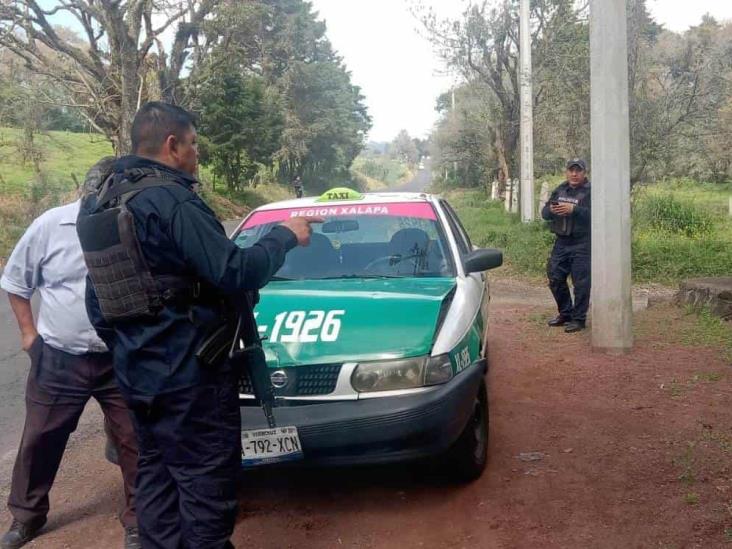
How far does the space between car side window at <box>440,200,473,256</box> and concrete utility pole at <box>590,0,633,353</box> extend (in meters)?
1.56

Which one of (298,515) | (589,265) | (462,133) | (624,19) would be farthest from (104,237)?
(462,133)

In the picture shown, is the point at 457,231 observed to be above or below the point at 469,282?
above

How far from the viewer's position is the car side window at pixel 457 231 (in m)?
5.18

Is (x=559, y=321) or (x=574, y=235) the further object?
(x=559, y=321)

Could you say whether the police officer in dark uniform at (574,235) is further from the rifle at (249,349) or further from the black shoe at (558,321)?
the rifle at (249,349)

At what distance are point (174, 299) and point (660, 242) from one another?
39.2 ft

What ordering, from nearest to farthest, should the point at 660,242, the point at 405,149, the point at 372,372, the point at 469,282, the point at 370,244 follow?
the point at 372,372 → the point at 469,282 → the point at 370,244 → the point at 660,242 → the point at 405,149

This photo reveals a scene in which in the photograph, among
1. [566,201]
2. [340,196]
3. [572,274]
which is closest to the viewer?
[340,196]

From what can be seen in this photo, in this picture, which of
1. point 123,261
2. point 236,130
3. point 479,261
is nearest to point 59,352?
point 123,261

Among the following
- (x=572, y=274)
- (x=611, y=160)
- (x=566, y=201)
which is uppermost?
(x=611, y=160)

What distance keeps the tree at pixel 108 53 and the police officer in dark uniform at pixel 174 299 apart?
72.9 feet

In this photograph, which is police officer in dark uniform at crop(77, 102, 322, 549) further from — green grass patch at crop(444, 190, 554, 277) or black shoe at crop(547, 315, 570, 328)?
green grass patch at crop(444, 190, 554, 277)

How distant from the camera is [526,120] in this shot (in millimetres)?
16922

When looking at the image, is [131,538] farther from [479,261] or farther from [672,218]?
[672,218]
